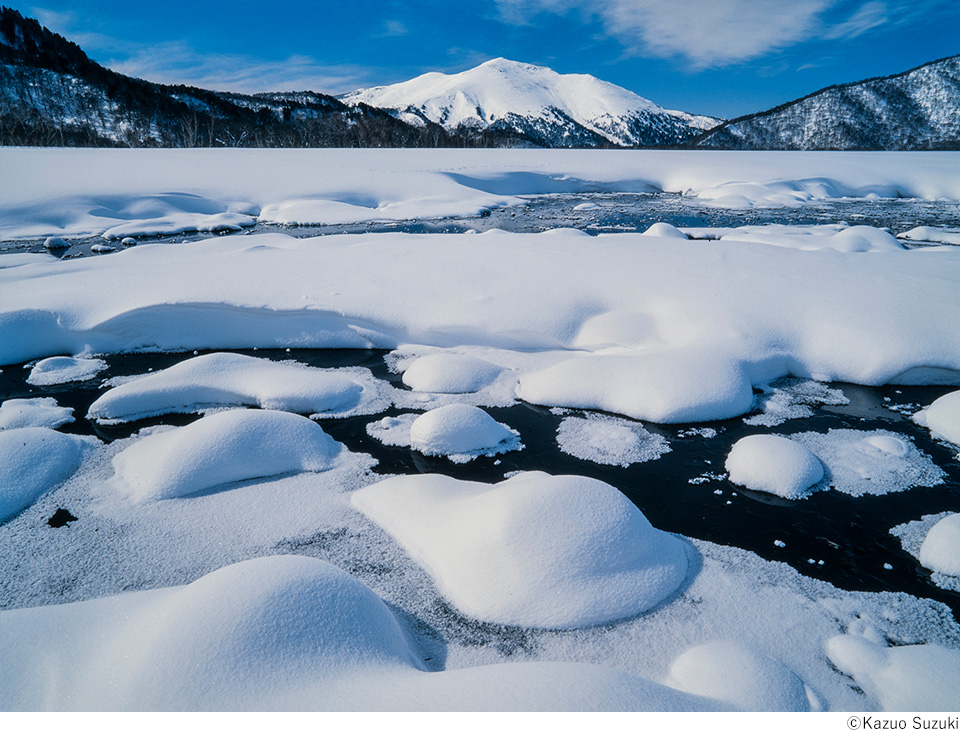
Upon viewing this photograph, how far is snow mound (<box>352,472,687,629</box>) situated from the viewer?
1.86m

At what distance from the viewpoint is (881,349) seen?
12.7 ft

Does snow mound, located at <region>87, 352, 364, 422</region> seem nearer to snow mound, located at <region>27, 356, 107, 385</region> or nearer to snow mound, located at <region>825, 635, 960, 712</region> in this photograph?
snow mound, located at <region>27, 356, 107, 385</region>

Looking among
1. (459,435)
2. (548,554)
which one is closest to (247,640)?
(548,554)

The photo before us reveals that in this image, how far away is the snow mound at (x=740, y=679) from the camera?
152 cm

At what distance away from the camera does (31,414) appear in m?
3.30

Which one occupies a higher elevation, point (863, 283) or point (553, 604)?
point (863, 283)

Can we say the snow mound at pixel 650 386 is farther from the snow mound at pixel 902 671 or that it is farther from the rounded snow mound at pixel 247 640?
the rounded snow mound at pixel 247 640

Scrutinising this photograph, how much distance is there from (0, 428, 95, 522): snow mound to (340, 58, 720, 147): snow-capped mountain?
512 feet

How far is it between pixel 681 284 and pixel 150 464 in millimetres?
4422

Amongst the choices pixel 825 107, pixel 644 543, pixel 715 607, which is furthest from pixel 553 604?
pixel 825 107

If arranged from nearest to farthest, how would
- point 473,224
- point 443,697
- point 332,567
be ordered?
point 443,697 < point 332,567 < point 473,224

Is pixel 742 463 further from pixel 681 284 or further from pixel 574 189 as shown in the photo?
pixel 574 189

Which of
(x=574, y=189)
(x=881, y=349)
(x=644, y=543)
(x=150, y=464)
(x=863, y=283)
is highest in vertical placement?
(x=574, y=189)

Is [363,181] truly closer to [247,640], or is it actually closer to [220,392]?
[220,392]
